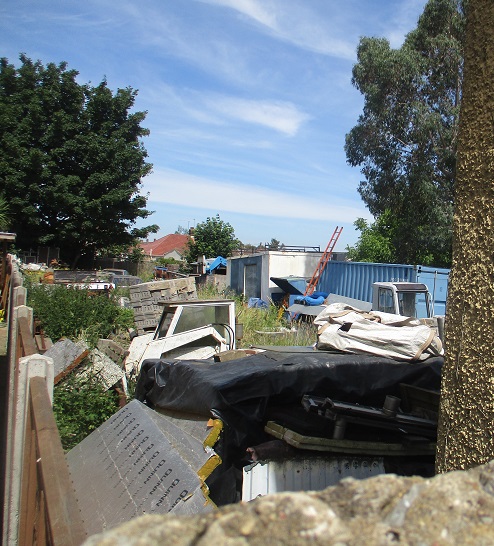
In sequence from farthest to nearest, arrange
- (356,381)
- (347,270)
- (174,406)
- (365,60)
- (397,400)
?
(365,60), (347,270), (174,406), (356,381), (397,400)

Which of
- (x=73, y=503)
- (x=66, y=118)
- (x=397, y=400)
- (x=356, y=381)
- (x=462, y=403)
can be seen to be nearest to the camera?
(x=73, y=503)

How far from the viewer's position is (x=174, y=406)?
477cm

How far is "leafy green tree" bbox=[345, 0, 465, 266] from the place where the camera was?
838 inches

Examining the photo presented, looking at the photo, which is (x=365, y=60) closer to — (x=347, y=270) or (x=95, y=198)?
(x=347, y=270)

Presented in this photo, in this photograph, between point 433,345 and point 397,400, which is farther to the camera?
point 433,345

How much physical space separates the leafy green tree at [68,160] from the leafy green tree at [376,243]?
41.4ft

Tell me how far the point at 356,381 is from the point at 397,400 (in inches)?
18.4

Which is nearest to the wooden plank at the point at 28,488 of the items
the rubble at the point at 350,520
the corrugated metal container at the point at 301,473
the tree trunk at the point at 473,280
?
the corrugated metal container at the point at 301,473

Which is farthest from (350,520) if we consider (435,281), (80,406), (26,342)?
(435,281)

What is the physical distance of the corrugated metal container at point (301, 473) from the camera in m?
3.72

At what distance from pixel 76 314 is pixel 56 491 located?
10063mm

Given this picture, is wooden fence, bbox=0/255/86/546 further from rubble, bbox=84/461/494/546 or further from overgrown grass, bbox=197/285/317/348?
overgrown grass, bbox=197/285/317/348

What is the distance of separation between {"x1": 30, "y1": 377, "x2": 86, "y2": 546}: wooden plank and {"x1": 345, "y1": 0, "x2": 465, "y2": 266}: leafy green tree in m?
21.1

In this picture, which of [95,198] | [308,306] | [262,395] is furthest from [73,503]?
[95,198]
